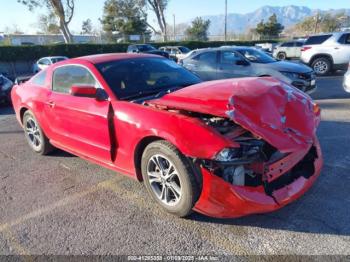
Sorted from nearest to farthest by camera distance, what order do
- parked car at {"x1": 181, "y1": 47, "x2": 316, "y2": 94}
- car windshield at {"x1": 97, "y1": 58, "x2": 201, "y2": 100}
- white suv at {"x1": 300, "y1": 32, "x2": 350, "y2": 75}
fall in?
car windshield at {"x1": 97, "y1": 58, "x2": 201, "y2": 100} → parked car at {"x1": 181, "y1": 47, "x2": 316, "y2": 94} → white suv at {"x1": 300, "y1": 32, "x2": 350, "y2": 75}

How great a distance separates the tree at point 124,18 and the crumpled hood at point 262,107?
43.9 m

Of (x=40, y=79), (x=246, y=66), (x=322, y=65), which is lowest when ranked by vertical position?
(x=322, y=65)

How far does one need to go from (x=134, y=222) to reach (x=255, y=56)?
6939 millimetres

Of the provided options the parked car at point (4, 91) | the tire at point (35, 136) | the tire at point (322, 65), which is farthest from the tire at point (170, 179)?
the tire at point (322, 65)

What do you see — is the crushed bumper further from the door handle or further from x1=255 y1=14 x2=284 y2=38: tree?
x1=255 y1=14 x2=284 y2=38: tree

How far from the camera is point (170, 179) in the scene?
10.3ft

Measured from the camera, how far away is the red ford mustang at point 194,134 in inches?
109

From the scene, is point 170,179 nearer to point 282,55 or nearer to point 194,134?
point 194,134

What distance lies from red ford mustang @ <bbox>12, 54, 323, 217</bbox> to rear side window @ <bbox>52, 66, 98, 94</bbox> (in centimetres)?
1

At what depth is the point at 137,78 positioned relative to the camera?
161 inches

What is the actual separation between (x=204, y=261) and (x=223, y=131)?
3.77ft

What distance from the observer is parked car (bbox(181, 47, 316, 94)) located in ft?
26.3

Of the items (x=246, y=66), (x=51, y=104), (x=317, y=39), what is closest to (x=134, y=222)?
(x=51, y=104)

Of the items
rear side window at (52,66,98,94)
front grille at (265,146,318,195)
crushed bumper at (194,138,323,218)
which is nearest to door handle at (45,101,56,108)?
rear side window at (52,66,98,94)
